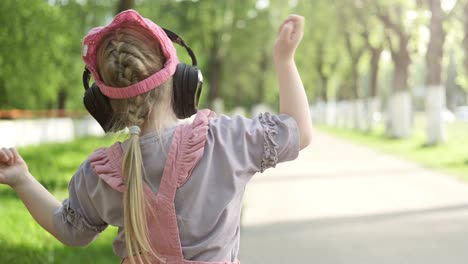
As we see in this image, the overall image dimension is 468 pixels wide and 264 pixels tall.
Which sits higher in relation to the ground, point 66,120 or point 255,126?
point 255,126

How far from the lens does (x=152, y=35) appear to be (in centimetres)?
230

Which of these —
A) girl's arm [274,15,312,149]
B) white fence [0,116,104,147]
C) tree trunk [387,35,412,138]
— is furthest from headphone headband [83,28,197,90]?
tree trunk [387,35,412,138]

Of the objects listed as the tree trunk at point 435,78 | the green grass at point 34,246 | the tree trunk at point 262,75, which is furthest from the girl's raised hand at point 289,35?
the tree trunk at point 262,75

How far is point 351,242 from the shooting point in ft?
26.8

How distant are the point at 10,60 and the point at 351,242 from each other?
1095 cm

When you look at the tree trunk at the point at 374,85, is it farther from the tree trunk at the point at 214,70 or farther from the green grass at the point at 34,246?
the green grass at the point at 34,246

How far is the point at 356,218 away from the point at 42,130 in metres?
26.3

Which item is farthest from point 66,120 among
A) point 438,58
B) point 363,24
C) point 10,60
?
point 10,60

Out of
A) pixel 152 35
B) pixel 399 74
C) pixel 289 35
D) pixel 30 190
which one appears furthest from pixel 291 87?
pixel 399 74

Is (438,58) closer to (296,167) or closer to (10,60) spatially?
(296,167)

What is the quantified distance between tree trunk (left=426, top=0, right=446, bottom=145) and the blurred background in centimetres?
4

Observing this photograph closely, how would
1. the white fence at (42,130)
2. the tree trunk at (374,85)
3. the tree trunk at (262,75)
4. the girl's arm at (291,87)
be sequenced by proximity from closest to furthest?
the girl's arm at (291,87) → the white fence at (42,130) → the tree trunk at (374,85) → the tree trunk at (262,75)

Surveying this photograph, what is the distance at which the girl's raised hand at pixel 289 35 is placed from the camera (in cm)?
229

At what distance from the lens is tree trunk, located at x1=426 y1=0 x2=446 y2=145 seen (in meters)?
24.0
